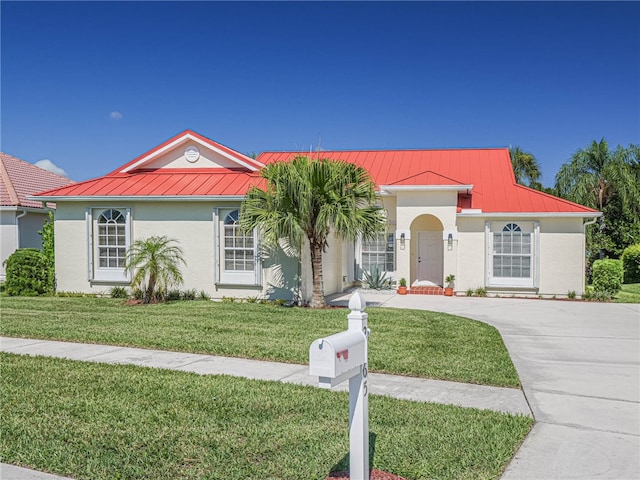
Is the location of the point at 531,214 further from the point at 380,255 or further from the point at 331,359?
the point at 331,359

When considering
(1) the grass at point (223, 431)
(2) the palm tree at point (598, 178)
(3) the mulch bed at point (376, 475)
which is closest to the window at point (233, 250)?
(1) the grass at point (223, 431)

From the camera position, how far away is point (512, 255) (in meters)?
18.3

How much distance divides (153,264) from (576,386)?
11338 millimetres

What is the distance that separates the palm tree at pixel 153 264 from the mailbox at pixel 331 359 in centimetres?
1247

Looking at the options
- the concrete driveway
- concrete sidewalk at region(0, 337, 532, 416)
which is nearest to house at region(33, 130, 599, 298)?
the concrete driveway

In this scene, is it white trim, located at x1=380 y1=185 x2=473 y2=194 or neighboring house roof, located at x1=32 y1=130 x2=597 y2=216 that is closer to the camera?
neighboring house roof, located at x1=32 y1=130 x2=597 y2=216

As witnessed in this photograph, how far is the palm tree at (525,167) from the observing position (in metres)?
38.4

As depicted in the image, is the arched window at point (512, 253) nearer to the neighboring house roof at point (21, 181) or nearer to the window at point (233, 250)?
the window at point (233, 250)

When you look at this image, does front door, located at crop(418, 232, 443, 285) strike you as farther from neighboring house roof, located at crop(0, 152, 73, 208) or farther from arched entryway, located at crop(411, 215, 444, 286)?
neighboring house roof, located at crop(0, 152, 73, 208)

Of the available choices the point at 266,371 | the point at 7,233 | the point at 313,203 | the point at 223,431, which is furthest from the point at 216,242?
the point at 223,431

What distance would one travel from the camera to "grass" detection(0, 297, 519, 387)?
7984mm

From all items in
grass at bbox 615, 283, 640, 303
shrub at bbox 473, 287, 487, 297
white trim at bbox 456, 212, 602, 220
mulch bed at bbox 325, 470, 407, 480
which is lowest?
grass at bbox 615, 283, 640, 303

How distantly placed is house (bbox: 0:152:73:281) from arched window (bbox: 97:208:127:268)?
438cm

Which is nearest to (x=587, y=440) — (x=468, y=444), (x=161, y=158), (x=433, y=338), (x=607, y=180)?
(x=468, y=444)
